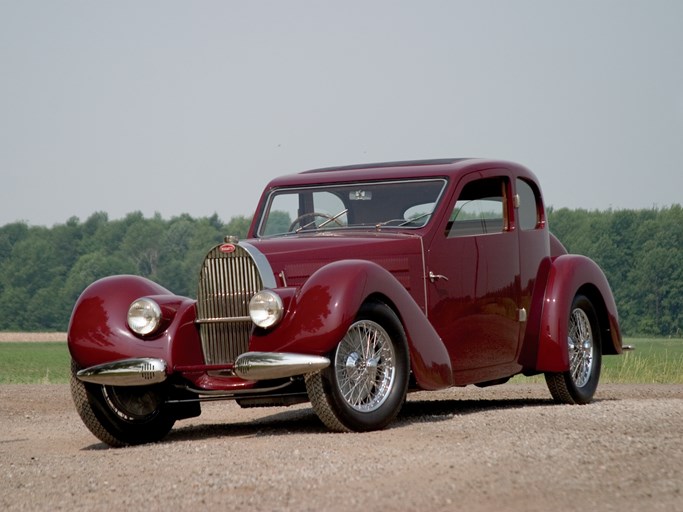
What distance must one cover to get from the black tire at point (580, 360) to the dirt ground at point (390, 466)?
886 mm

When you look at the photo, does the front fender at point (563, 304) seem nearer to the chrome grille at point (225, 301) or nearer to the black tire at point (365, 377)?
the black tire at point (365, 377)

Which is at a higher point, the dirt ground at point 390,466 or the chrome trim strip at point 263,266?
the chrome trim strip at point 263,266

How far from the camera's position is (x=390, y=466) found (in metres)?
6.89

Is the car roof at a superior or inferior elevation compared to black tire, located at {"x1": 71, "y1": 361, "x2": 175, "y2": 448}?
superior

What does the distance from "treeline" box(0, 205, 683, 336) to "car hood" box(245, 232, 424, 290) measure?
248 ft

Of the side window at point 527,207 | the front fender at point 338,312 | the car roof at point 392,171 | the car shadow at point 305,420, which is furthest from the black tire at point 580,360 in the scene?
the front fender at point 338,312

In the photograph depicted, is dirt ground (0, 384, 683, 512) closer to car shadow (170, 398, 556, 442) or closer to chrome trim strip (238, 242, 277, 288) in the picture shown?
car shadow (170, 398, 556, 442)

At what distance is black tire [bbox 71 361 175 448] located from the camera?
9.27 meters

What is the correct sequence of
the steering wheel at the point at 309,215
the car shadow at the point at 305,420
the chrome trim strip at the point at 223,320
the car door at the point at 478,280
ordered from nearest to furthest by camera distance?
the chrome trim strip at the point at 223,320, the car shadow at the point at 305,420, the car door at the point at 478,280, the steering wheel at the point at 309,215

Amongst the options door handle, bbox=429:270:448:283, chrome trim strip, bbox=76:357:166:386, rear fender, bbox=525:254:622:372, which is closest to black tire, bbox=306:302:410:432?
door handle, bbox=429:270:448:283

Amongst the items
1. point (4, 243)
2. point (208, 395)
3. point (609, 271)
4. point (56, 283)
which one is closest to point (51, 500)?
point (208, 395)

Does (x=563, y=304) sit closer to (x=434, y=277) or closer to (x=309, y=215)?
(x=434, y=277)

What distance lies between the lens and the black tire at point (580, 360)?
11.4 meters

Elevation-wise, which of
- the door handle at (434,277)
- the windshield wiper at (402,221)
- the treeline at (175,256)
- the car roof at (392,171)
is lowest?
the treeline at (175,256)
